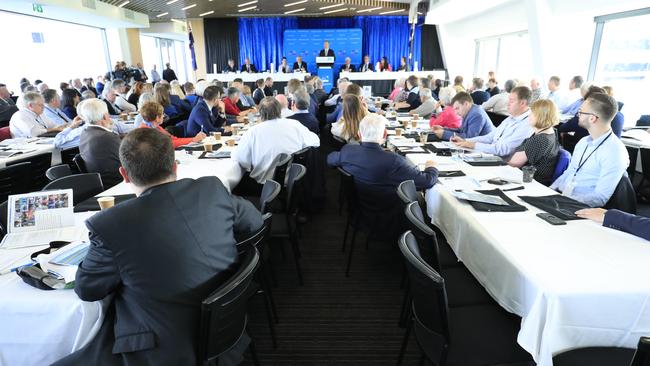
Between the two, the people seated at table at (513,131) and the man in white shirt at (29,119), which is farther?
the man in white shirt at (29,119)

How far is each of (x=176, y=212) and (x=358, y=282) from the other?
205cm

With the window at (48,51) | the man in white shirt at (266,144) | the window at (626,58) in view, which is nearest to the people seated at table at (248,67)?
the window at (48,51)

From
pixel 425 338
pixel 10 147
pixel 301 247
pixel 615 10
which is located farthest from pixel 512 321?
pixel 615 10

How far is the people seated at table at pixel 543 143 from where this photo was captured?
3.23 metres

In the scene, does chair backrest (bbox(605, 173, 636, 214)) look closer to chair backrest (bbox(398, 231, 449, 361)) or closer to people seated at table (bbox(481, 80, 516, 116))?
chair backrest (bbox(398, 231, 449, 361))

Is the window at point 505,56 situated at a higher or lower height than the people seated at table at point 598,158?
higher

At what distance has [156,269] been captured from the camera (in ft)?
4.67

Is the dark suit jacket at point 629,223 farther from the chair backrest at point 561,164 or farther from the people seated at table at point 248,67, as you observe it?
the people seated at table at point 248,67

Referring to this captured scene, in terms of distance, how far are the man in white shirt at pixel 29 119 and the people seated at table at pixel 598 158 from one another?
243 inches

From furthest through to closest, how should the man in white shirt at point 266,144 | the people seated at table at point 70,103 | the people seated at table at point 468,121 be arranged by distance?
the people seated at table at point 70,103, the people seated at table at point 468,121, the man in white shirt at point 266,144

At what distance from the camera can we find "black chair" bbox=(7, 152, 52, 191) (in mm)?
4012

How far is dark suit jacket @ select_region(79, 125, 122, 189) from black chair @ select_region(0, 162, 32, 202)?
2.05 ft

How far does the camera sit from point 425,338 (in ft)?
5.72

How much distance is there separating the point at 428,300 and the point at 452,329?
0.28 metres
